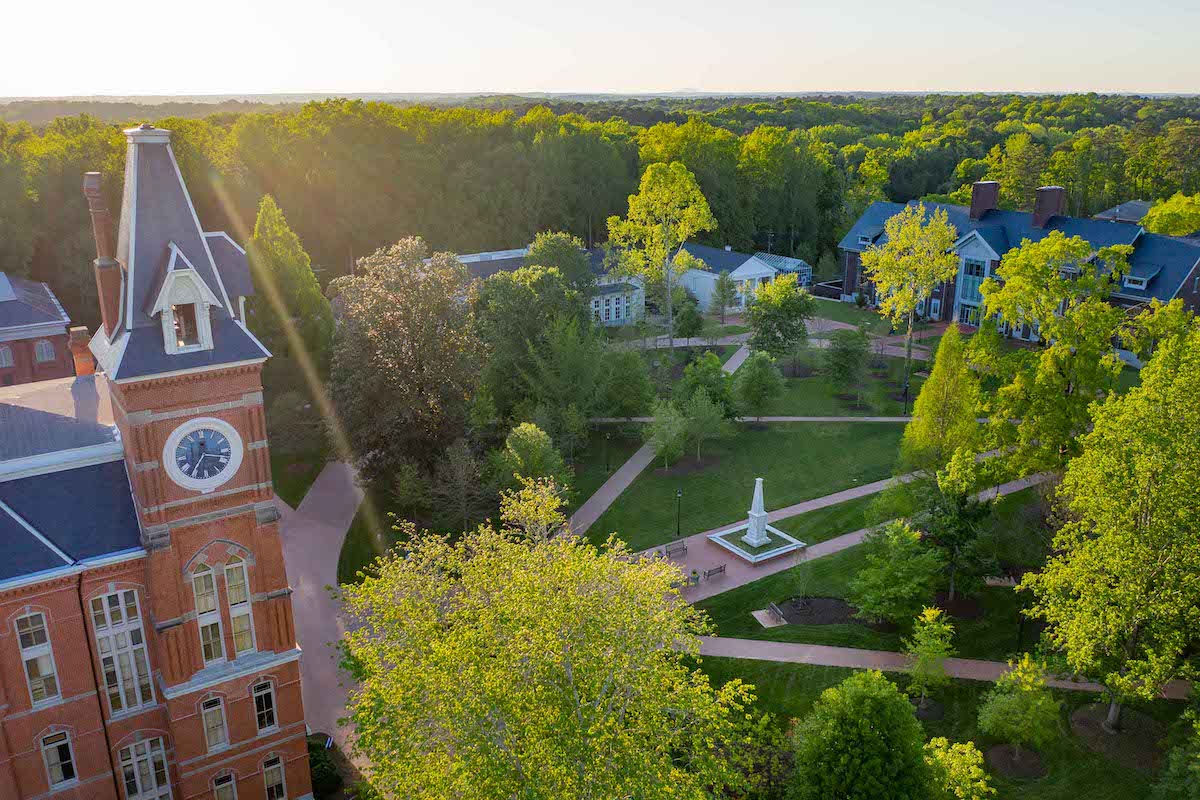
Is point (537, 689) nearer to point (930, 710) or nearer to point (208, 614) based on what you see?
point (208, 614)

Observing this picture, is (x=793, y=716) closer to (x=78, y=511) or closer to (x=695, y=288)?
(x=78, y=511)

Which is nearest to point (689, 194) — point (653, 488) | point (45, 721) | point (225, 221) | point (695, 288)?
point (695, 288)

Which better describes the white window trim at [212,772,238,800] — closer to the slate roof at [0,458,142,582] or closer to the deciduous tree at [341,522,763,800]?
the deciduous tree at [341,522,763,800]

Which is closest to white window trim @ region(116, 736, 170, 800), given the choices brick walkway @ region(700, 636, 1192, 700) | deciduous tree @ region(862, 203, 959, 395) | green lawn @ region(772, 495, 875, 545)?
brick walkway @ region(700, 636, 1192, 700)

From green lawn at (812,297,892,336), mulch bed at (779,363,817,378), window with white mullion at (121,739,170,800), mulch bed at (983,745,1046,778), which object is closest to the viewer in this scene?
window with white mullion at (121,739,170,800)

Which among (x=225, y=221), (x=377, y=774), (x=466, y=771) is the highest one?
(x=225, y=221)

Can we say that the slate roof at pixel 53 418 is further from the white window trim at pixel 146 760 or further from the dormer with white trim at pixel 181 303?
the white window trim at pixel 146 760
